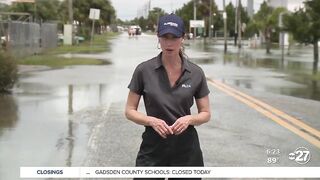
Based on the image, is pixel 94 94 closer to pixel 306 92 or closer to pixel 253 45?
pixel 306 92

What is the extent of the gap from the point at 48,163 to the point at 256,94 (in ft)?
25.9

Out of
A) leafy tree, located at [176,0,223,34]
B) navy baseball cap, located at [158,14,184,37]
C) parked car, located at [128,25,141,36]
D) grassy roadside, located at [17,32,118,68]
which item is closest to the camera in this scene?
navy baseball cap, located at [158,14,184,37]

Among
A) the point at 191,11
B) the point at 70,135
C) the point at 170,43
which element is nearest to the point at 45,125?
the point at 70,135

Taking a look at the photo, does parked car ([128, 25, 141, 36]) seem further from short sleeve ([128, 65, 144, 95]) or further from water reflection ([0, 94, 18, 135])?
water reflection ([0, 94, 18, 135])

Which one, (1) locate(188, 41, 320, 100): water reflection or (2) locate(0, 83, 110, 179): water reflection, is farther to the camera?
(1) locate(188, 41, 320, 100): water reflection

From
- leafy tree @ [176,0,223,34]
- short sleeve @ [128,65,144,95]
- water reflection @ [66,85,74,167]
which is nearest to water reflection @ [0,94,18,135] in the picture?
water reflection @ [66,85,74,167]

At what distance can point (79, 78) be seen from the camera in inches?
639

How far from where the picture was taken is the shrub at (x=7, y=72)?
12.8 meters

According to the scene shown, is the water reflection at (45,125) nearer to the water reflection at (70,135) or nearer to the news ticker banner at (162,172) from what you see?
the water reflection at (70,135)

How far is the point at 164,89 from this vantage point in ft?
11.6

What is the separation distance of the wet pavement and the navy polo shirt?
4.51 feet

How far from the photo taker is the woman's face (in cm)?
350

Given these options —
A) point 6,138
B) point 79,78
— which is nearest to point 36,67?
point 79,78

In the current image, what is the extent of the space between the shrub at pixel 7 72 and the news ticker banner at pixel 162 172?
29.4 feet
